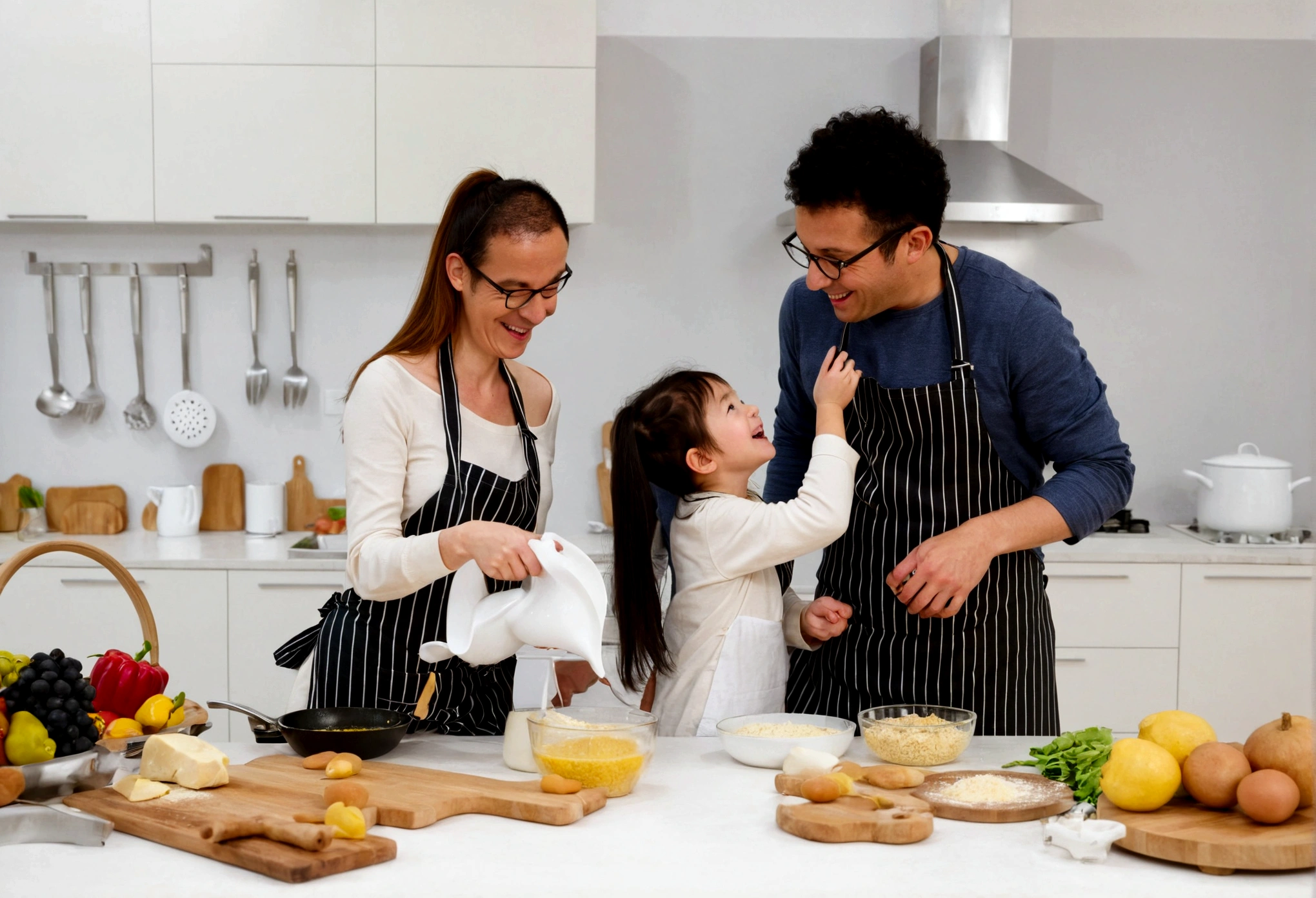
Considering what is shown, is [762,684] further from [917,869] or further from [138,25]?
[138,25]

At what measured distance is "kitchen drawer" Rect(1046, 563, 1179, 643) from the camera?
3191 millimetres

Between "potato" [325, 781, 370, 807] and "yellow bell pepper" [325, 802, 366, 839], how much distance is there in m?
0.04

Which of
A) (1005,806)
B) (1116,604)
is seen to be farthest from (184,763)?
(1116,604)

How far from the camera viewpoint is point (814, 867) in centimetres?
115

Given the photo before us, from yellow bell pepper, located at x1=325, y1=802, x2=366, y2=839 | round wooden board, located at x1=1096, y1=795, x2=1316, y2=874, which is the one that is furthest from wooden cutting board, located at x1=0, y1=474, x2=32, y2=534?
round wooden board, located at x1=1096, y1=795, x2=1316, y2=874

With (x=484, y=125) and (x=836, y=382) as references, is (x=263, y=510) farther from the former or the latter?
(x=836, y=382)

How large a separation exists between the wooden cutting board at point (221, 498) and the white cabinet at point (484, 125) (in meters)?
1.04

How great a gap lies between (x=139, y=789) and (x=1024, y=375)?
1.29 meters

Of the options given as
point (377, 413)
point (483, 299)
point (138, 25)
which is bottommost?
point (377, 413)

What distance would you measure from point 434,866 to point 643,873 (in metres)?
0.20

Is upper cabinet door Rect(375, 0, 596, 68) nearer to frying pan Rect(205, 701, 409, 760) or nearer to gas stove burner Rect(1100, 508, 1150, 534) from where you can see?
gas stove burner Rect(1100, 508, 1150, 534)

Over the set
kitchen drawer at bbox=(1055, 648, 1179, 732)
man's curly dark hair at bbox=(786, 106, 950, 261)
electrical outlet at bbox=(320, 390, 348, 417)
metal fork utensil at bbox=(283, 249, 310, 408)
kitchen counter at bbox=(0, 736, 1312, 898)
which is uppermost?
man's curly dark hair at bbox=(786, 106, 950, 261)

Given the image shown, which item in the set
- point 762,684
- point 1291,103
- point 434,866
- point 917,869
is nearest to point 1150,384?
point 1291,103

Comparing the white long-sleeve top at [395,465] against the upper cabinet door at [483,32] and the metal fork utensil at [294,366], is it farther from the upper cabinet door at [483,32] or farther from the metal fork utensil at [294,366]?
the metal fork utensil at [294,366]
